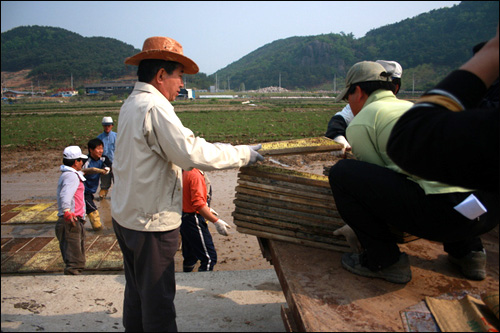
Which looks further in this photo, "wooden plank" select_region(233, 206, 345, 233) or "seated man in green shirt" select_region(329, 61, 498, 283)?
"wooden plank" select_region(233, 206, 345, 233)

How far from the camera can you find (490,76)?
1.11 metres

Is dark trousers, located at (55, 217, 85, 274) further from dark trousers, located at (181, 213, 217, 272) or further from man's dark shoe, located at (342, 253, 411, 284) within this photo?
man's dark shoe, located at (342, 253, 411, 284)

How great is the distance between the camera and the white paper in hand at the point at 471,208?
75.0 inches

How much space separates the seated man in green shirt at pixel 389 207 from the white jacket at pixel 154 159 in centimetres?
80

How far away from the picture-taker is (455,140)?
1.08 metres

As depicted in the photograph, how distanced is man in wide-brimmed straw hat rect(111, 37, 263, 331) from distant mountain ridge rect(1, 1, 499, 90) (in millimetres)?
76584

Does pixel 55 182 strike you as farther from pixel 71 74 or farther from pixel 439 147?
pixel 71 74

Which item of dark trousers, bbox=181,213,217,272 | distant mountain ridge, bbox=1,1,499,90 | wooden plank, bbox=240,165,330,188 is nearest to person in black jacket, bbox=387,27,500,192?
wooden plank, bbox=240,165,330,188

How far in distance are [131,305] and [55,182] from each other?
894 centimetres

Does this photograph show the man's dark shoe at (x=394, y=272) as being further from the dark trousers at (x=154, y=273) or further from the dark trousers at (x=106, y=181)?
Result: the dark trousers at (x=106, y=181)

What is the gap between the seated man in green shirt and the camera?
204cm

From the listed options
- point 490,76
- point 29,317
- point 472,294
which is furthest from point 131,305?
point 490,76

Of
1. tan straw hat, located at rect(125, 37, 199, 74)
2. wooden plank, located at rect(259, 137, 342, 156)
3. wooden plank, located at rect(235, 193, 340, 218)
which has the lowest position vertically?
wooden plank, located at rect(235, 193, 340, 218)

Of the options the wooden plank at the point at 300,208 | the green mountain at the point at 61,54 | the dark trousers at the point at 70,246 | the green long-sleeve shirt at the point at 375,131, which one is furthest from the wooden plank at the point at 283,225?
the green mountain at the point at 61,54
